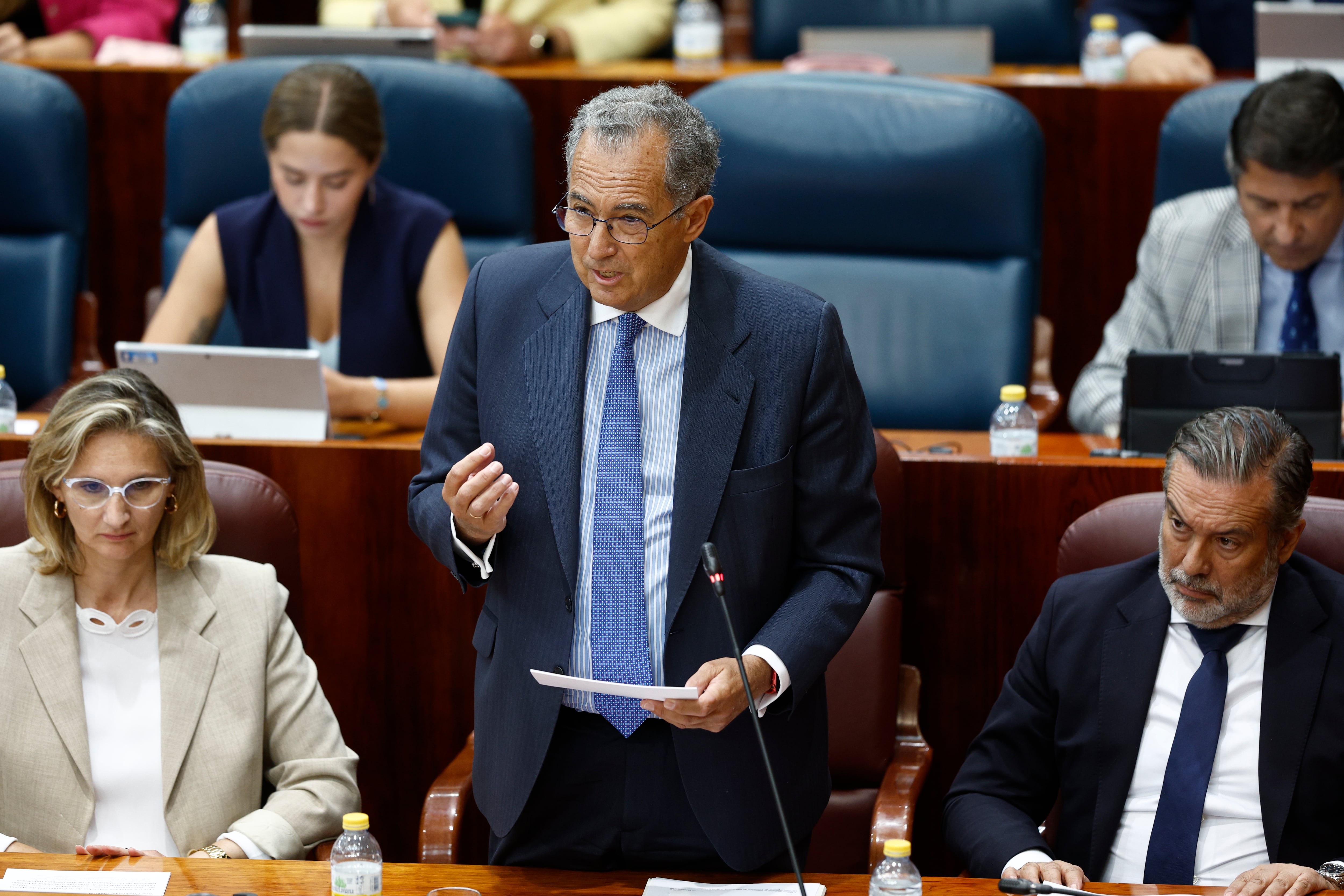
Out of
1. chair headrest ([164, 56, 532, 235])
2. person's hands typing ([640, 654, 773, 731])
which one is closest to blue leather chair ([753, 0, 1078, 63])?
chair headrest ([164, 56, 532, 235])

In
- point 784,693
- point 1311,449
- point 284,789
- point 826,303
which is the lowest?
point 284,789

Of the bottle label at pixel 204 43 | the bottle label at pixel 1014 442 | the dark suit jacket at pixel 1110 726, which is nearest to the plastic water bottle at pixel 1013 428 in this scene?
the bottle label at pixel 1014 442

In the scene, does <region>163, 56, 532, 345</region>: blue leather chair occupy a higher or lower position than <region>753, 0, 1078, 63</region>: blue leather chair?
lower

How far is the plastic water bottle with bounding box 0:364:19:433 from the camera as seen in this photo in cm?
234

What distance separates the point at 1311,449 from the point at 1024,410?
0.68m

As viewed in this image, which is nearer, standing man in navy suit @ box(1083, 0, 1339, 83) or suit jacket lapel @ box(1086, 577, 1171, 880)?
suit jacket lapel @ box(1086, 577, 1171, 880)

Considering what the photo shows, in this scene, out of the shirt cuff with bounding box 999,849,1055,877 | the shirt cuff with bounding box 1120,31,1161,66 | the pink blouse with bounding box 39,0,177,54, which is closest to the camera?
the shirt cuff with bounding box 999,849,1055,877

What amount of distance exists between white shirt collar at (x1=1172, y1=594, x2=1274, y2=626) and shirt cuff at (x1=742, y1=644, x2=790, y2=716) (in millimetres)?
520

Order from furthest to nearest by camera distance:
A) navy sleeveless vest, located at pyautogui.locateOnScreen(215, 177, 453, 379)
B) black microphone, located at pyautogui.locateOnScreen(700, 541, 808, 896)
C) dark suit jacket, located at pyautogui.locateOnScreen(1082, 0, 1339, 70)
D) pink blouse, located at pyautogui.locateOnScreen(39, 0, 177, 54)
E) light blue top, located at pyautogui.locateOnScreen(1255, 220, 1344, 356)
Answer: pink blouse, located at pyautogui.locateOnScreen(39, 0, 177, 54), dark suit jacket, located at pyautogui.locateOnScreen(1082, 0, 1339, 70), navy sleeveless vest, located at pyautogui.locateOnScreen(215, 177, 453, 379), light blue top, located at pyautogui.locateOnScreen(1255, 220, 1344, 356), black microphone, located at pyautogui.locateOnScreen(700, 541, 808, 896)

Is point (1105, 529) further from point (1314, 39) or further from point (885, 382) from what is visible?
point (1314, 39)

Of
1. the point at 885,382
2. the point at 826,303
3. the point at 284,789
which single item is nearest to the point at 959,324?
the point at 885,382

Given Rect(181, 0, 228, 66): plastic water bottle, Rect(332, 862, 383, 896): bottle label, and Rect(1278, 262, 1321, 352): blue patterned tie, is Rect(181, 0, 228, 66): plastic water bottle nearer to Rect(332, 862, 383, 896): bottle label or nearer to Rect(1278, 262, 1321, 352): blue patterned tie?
Rect(1278, 262, 1321, 352): blue patterned tie

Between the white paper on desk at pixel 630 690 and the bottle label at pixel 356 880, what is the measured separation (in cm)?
25

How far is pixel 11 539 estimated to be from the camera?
1.94m
